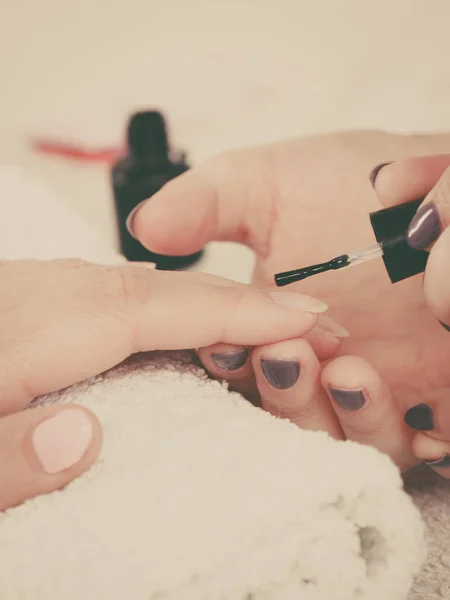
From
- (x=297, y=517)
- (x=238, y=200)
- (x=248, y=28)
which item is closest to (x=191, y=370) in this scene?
(x=297, y=517)

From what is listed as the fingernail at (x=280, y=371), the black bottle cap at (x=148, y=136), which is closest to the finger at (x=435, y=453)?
the fingernail at (x=280, y=371)

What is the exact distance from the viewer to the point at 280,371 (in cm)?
38

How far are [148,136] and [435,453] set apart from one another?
50 cm

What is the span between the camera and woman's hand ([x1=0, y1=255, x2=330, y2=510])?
1.12 feet

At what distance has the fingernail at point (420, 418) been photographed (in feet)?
1.37

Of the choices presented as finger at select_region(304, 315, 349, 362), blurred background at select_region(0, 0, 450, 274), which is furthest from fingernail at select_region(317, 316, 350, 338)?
blurred background at select_region(0, 0, 450, 274)

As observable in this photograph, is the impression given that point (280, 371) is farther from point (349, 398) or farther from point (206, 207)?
point (206, 207)

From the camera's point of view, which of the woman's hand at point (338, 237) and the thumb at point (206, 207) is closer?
the woman's hand at point (338, 237)

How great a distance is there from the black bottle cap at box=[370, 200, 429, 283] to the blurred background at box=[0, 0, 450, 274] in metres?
0.45

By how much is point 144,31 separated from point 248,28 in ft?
0.55

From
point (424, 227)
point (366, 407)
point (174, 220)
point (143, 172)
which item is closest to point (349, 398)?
point (366, 407)

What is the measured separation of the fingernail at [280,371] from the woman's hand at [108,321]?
1cm

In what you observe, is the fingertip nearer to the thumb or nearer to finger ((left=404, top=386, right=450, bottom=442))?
the thumb

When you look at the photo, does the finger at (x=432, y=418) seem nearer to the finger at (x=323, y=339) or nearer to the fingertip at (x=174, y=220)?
the finger at (x=323, y=339)
